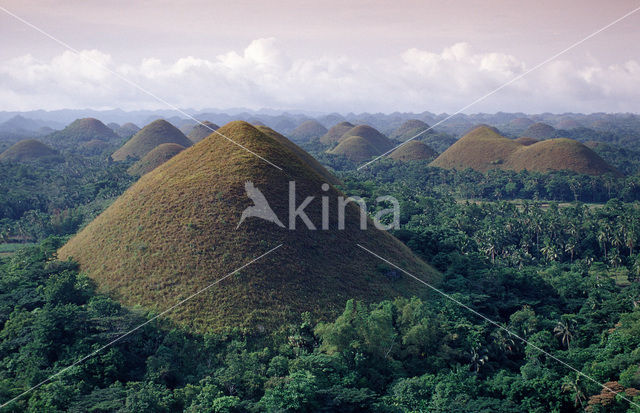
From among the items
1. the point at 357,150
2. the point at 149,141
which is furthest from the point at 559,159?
the point at 149,141

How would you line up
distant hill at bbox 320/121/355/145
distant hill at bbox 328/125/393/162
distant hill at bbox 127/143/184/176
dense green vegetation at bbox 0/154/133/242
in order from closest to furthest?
dense green vegetation at bbox 0/154/133/242, distant hill at bbox 127/143/184/176, distant hill at bbox 328/125/393/162, distant hill at bbox 320/121/355/145

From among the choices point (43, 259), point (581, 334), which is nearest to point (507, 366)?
point (581, 334)

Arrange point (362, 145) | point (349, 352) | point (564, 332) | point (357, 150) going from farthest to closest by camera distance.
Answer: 1. point (362, 145)
2. point (357, 150)
3. point (564, 332)
4. point (349, 352)

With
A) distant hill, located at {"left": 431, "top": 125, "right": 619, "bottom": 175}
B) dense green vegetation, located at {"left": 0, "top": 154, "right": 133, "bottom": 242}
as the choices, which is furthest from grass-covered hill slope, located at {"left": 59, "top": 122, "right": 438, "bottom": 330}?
distant hill, located at {"left": 431, "top": 125, "right": 619, "bottom": 175}

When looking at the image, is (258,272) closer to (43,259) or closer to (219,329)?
(219,329)

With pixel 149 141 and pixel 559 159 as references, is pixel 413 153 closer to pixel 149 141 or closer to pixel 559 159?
pixel 559 159

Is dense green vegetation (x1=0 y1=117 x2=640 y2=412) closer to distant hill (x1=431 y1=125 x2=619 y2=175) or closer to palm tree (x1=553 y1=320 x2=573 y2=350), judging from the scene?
palm tree (x1=553 y1=320 x2=573 y2=350)
